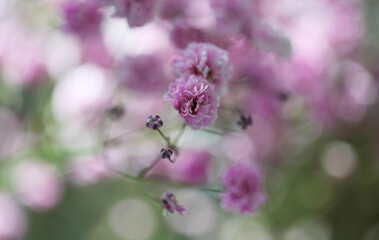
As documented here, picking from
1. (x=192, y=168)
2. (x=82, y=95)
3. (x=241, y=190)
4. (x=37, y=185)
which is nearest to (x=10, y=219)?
(x=37, y=185)

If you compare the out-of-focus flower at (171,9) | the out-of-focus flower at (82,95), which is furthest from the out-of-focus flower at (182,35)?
the out-of-focus flower at (82,95)

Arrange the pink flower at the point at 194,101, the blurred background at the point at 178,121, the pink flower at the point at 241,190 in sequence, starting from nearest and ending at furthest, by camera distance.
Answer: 1. the pink flower at the point at 194,101
2. the pink flower at the point at 241,190
3. the blurred background at the point at 178,121

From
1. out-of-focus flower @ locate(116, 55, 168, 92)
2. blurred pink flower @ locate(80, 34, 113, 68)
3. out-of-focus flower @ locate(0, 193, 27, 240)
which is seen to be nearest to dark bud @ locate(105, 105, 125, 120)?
out-of-focus flower @ locate(116, 55, 168, 92)

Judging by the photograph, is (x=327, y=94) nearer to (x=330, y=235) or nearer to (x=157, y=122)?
(x=330, y=235)

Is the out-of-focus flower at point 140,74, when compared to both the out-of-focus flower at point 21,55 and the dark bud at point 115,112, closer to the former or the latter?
the dark bud at point 115,112

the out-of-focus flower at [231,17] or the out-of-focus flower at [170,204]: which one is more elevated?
the out-of-focus flower at [231,17]

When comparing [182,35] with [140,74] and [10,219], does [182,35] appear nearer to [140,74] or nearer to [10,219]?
[140,74]
